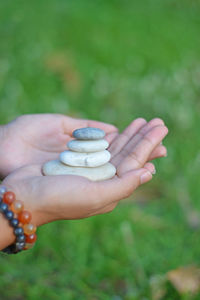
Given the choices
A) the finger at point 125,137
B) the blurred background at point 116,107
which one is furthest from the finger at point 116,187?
the blurred background at point 116,107

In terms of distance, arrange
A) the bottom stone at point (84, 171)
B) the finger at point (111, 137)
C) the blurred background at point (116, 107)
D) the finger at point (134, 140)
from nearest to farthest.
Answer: the bottom stone at point (84, 171), the finger at point (134, 140), the finger at point (111, 137), the blurred background at point (116, 107)

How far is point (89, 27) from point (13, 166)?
4481 mm

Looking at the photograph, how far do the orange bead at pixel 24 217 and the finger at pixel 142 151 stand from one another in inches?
21.6

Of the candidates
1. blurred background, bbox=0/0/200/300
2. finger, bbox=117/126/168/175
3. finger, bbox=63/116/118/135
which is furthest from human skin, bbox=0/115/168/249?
blurred background, bbox=0/0/200/300

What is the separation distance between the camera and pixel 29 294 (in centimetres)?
260

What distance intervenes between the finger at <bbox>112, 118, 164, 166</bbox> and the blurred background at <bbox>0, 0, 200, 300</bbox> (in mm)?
875

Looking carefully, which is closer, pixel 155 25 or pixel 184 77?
pixel 184 77

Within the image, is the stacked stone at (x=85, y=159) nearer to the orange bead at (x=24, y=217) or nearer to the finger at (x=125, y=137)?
the finger at (x=125, y=137)

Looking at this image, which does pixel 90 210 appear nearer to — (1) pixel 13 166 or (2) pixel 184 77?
(1) pixel 13 166

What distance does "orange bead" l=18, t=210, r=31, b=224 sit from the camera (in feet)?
6.18

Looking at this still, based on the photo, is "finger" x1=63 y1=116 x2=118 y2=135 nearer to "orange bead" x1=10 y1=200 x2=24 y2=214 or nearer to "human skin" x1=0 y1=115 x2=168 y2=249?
"human skin" x1=0 y1=115 x2=168 y2=249

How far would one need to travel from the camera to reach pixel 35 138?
2.54m

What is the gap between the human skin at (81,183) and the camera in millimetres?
1852

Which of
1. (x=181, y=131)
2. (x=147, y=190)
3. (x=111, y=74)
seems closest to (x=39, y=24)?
(x=111, y=74)
